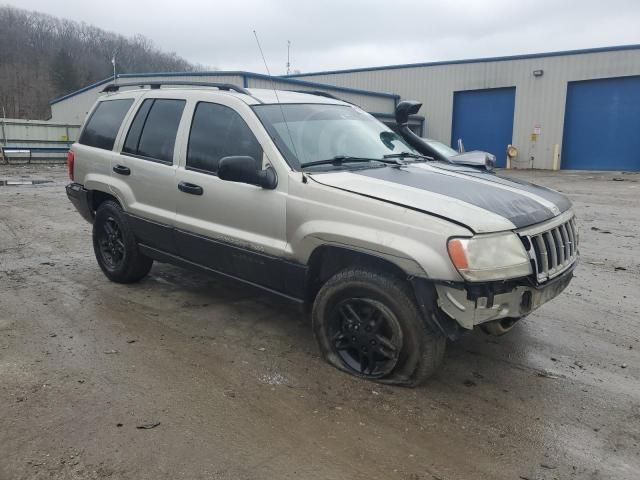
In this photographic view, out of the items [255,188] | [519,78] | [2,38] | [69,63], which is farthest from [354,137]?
[2,38]

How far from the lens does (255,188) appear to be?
388 cm

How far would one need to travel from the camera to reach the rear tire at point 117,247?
5.22 m

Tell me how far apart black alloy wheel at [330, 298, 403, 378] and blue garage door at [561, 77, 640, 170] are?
75.8 ft

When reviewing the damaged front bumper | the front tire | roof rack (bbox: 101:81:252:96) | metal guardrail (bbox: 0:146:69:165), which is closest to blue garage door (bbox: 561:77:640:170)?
roof rack (bbox: 101:81:252:96)

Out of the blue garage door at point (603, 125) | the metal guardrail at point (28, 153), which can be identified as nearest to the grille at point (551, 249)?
the blue garage door at point (603, 125)

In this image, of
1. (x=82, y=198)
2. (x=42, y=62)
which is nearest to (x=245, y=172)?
(x=82, y=198)

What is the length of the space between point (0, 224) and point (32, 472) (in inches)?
301

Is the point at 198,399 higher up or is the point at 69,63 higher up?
the point at 69,63

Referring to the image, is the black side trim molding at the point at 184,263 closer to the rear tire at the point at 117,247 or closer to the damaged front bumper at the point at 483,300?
the rear tire at the point at 117,247

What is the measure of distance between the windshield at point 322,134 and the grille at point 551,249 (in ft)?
4.64

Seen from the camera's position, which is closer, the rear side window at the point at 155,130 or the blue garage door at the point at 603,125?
the rear side window at the point at 155,130

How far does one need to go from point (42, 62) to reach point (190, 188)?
86533 mm

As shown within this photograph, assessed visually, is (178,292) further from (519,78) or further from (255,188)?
(519,78)

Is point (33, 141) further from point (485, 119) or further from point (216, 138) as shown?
point (216, 138)
